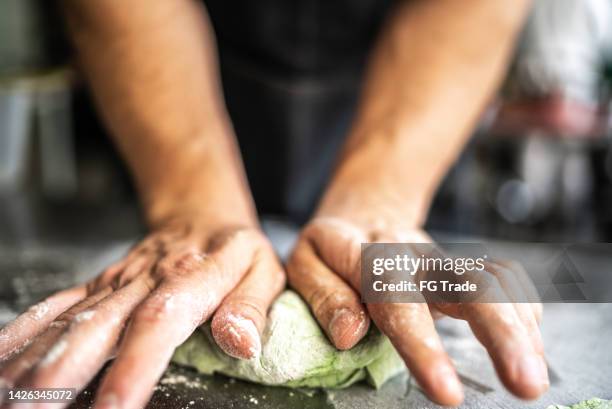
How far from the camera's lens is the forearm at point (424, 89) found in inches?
43.6

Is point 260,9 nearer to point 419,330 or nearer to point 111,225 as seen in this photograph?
point 419,330

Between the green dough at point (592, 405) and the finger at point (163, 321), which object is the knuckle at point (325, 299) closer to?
the finger at point (163, 321)

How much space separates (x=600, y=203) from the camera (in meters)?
3.77

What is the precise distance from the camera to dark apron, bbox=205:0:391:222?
1390 millimetres

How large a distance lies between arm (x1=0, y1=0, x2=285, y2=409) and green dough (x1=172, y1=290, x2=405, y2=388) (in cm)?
4

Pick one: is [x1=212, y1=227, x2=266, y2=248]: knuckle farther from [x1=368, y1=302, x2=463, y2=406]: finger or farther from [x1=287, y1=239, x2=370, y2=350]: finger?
[x1=368, y1=302, x2=463, y2=406]: finger

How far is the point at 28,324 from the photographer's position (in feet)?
2.07

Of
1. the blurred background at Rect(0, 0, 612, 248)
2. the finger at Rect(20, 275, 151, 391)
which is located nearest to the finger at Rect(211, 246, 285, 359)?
the finger at Rect(20, 275, 151, 391)

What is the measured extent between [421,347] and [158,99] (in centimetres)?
78

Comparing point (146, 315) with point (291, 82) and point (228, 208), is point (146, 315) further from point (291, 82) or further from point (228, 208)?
point (291, 82)

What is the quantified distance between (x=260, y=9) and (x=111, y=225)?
187 cm

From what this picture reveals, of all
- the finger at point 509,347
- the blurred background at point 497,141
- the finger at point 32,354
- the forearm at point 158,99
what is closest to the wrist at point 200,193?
the forearm at point 158,99

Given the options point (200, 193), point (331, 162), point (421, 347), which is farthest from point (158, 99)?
point (421, 347)

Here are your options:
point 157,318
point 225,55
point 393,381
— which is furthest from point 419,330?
point 225,55
